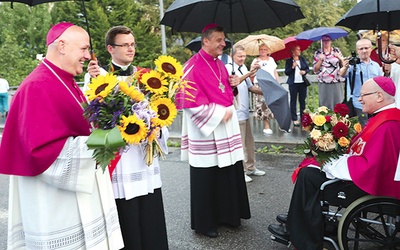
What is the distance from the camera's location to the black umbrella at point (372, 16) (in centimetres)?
422

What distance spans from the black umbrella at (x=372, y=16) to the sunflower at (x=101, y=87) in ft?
10.2

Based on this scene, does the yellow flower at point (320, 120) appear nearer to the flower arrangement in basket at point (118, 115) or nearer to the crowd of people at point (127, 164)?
the crowd of people at point (127, 164)

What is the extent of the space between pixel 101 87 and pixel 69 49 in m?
0.35

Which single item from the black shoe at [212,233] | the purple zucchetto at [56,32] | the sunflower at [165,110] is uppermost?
the purple zucchetto at [56,32]

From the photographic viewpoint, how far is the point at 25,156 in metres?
2.29

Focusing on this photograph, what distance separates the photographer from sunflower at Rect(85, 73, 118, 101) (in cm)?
229

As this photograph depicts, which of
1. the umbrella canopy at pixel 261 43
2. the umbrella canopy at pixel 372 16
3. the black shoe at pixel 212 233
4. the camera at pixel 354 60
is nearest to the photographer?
the black shoe at pixel 212 233

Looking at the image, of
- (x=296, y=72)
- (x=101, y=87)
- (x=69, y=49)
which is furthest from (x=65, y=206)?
(x=296, y=72)

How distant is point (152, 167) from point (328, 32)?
614 centimetres

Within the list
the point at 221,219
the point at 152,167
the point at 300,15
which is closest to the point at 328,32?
the point at 300,15

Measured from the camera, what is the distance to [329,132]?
11.4 feet

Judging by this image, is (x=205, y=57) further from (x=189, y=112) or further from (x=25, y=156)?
(x=25, y=156)

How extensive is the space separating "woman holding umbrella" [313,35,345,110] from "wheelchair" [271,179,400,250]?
468 cm

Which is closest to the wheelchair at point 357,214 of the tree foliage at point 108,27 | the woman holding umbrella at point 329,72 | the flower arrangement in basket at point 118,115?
the flower arrangement in basket at point 118,115
